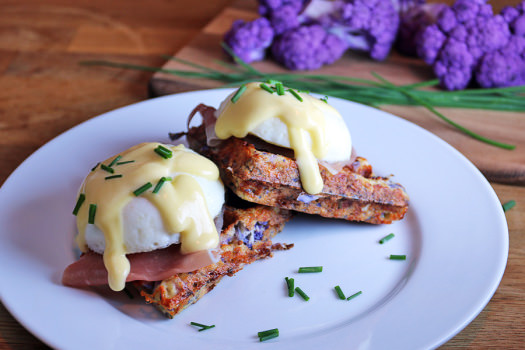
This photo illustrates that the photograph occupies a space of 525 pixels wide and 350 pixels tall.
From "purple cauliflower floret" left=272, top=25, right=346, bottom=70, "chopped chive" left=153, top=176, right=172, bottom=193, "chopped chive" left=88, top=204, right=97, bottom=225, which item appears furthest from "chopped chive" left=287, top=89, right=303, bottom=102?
"purple cauliflower floret" left=272, top=25, right=346, bottom=70

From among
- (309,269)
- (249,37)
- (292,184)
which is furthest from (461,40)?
(309,269)

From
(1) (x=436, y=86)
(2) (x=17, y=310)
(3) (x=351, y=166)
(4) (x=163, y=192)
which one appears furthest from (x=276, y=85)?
(1) (x=436, y=86)

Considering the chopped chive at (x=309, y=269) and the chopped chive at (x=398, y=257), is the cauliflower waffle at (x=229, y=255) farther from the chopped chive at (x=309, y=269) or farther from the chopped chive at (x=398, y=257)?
the chopped chive at (x=398, y=257)

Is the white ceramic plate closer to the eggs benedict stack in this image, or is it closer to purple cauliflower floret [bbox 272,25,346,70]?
the eggs benedict stack

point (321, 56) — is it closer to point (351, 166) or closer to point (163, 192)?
point (351, 166)

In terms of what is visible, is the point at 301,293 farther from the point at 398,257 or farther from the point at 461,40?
the point at 461,40

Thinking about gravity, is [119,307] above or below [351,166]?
below
